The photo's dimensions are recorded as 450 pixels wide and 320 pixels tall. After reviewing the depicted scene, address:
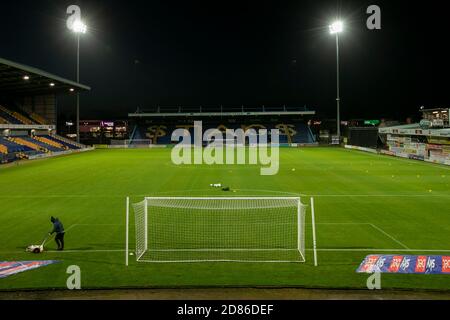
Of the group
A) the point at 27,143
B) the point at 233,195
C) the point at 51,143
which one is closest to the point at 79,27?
the point at 27,143

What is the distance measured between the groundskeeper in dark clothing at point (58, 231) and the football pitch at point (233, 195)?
261mm

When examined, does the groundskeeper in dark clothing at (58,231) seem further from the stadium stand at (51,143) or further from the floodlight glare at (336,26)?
the floodlight glare at (336,26)

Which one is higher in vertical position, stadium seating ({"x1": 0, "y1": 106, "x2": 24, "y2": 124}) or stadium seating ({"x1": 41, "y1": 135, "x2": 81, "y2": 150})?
stadium seating ({"x1": 0, "y1": 106, "x2": 24, "y2": 124})

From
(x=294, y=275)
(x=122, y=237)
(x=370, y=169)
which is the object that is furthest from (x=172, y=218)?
(x=370, y=169)

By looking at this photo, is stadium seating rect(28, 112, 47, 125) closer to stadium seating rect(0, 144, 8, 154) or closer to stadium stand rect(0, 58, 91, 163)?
stadium stand rect(0, 58, 91, 163)

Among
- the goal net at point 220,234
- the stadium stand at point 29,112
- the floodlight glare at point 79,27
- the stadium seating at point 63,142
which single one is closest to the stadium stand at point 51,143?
the stadium stand at point 29,112

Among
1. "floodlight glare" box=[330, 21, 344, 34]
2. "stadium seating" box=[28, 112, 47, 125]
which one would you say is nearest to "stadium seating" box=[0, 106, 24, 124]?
"stadium seating" box=[28, 112, 47, 125]

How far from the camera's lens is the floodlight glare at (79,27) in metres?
47.9

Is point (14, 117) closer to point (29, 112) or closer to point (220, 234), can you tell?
point (29, 112)

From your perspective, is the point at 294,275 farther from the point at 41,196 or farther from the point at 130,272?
the point at 41,196

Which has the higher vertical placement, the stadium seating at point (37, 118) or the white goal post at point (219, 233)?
the stadium seating at point (37, 118)

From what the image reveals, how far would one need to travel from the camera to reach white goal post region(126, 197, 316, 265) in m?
11.5

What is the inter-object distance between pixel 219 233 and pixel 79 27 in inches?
1641

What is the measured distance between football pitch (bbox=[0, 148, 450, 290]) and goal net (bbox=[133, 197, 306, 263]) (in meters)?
0.50
